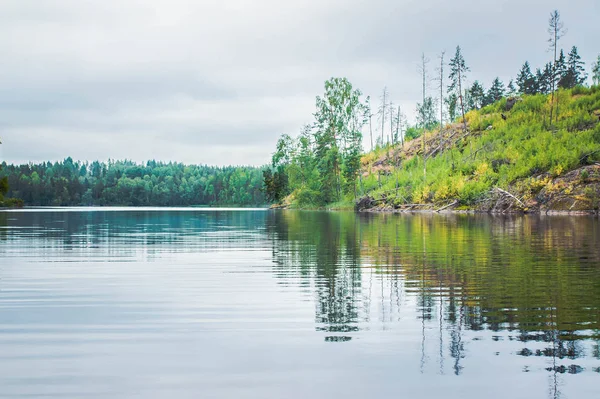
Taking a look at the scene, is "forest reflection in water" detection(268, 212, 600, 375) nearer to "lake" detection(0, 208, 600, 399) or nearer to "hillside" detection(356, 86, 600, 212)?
"lake" detection(0, 208, 600, 399)

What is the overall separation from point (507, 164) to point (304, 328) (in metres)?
64.7

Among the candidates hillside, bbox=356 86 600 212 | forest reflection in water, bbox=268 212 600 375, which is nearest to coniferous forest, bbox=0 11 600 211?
hillside, bbox=356 86 600 212

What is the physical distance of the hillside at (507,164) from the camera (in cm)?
Result: 5900

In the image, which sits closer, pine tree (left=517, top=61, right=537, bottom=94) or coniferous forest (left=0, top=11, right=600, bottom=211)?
coniferous forest (left=0, top=11, right=600, bottom=211)

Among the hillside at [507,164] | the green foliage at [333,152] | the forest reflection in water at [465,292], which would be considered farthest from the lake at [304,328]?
the green foliage at [333,152]

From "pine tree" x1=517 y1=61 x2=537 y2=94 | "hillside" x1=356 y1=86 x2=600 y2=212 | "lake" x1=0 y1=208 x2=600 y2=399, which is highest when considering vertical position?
"pine tree" x1=517 y1=61 x2=537 y2=94

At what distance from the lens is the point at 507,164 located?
2736 inches

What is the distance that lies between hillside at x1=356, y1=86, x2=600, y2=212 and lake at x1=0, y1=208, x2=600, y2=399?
43.0 m

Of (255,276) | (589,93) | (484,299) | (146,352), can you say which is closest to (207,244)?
(255,276)

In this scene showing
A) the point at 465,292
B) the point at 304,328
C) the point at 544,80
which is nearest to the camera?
the point at 304,328

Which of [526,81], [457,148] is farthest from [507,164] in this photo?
[526,81]

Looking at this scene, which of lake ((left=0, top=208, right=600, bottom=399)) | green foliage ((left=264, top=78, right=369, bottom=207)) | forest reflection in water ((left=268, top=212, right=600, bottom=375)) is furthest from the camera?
green foliage ((left=264, top=78, right=369, bottom=207))

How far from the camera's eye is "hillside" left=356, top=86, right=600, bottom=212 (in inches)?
2323

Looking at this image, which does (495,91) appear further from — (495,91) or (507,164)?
(507,164)
